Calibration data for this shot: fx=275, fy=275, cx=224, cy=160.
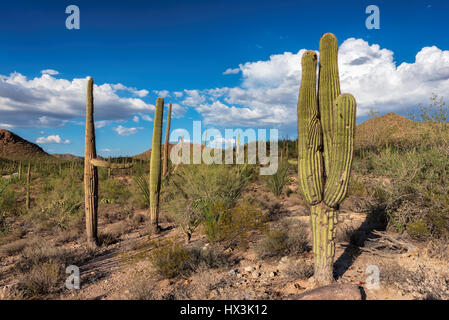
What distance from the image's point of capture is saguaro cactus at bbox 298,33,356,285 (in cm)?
432

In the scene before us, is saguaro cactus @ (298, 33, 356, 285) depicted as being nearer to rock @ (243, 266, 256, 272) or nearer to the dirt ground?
the dirt ground

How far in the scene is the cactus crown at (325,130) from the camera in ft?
14.1

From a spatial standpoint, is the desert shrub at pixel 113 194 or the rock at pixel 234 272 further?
the desert shrub at pixel 113 194

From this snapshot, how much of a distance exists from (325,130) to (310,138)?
0.97ft

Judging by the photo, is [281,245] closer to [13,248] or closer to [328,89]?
[328,89]

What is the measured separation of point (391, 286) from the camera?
434cm

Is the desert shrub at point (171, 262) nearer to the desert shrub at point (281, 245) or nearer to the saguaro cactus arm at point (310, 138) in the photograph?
the desert shrub at point (281, 245)

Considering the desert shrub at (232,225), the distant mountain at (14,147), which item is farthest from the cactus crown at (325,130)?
the distant mountain at (14,147)

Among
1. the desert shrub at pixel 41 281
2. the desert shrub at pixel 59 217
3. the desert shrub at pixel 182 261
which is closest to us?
the desert shrub at pixel 41 281

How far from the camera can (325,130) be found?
451cm

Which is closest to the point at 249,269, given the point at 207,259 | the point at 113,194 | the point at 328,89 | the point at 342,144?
the point at 207,259

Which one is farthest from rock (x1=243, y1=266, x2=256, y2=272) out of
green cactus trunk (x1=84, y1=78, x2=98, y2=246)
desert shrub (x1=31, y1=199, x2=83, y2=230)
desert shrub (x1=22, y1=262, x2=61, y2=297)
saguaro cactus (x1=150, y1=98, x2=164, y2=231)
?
desert shrub (x1=31, y1=199, x2=83, y2=230)
